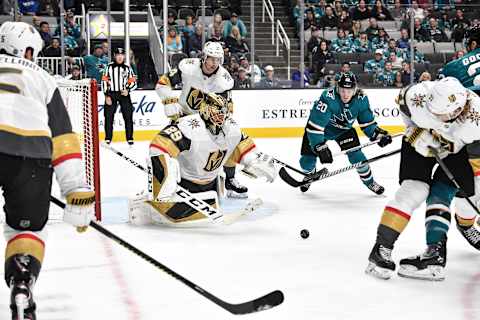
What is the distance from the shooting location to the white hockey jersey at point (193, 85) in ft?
19.2

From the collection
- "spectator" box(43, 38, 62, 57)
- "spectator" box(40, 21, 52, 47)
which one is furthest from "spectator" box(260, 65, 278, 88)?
"spectator" box(40, 21, 52, 47)

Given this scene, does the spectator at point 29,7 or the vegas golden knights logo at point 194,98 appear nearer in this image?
the vegas golden knights logo at point 194,98

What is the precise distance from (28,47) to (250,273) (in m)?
1.52

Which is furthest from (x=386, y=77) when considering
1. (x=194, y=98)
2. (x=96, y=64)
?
(x=194, y=98)

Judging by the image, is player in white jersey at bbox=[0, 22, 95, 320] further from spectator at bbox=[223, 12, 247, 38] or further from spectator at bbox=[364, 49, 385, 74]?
spectator at bbox=[364, 49, 385, 74]

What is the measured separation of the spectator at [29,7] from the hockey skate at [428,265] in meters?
7.96

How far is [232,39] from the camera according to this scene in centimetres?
1077

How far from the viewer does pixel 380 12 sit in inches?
468

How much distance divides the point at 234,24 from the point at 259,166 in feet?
20.5

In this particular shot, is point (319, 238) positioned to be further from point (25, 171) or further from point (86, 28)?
point (86, 28)

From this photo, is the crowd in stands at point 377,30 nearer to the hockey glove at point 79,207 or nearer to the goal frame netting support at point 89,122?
the goal frame netting support at point 89,122

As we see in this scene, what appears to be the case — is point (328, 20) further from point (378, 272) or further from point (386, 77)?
point (378, 272)

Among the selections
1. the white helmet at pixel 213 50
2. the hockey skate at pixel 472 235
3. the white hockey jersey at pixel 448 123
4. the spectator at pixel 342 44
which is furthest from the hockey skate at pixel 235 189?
the spectator at pixel 342 44

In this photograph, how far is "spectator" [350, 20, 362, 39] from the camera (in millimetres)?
11508
